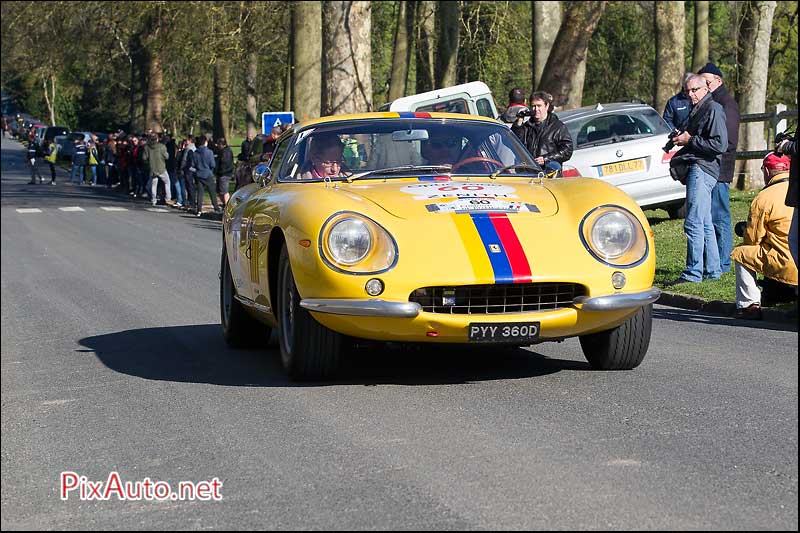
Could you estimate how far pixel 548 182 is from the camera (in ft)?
26.5

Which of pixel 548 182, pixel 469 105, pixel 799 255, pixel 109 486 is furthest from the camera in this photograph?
pixel 469 105

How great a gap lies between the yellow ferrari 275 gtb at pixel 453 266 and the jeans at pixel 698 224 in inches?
173

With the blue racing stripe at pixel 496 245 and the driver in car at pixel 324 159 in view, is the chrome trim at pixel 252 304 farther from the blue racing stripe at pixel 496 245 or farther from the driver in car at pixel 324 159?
the blue racing stripe at pixel 496 245

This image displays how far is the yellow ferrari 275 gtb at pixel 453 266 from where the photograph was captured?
6.81m

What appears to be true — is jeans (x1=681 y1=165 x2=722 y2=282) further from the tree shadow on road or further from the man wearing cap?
the tree shadow on road

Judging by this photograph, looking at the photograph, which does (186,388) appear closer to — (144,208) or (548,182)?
(548,182)

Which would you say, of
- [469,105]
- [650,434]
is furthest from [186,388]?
[469,105]

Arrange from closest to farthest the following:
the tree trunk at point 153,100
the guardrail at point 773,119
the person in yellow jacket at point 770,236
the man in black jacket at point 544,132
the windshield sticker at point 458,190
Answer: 1. the windshield sticker at point 458,190
2. the person in yellow jacket at point 770,236
3. the man in black jacket at point 544,132
4. the guardrail at point 773,119
5. the tree trunk at point 153,100

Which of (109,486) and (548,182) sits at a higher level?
(548,182)

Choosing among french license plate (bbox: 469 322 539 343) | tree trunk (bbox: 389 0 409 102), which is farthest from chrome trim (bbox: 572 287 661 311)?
tree trunk (bbox: 389 0 409 102)

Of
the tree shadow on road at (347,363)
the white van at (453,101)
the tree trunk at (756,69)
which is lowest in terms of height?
the tree shadow on road at (347,363)

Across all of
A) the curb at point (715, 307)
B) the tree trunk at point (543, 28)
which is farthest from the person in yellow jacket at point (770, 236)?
the tree trunk at point (543, 28)

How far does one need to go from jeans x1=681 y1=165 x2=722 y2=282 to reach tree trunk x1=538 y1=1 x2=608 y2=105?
33.8 ft

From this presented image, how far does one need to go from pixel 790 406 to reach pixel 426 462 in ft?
5.86
